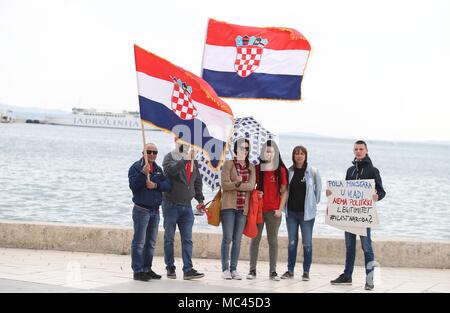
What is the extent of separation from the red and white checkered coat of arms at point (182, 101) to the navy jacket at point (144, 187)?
30.6 inches

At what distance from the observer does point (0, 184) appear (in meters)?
41.2

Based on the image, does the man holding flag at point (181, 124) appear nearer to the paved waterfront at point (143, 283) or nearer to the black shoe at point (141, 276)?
the black shoe at point (141, 276)

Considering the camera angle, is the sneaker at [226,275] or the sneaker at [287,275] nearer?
the sneaker at [226,275]

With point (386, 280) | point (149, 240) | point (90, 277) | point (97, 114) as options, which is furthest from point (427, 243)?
point (97, 114)

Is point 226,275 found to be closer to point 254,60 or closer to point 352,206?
point 352,206

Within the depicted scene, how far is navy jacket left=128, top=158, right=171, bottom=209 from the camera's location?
868 cm

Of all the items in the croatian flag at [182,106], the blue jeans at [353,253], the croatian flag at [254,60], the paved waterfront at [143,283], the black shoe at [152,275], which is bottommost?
the paved waterfront at [143,283]

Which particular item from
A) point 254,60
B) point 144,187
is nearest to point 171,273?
point 144,187

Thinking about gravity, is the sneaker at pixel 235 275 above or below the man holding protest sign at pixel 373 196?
below

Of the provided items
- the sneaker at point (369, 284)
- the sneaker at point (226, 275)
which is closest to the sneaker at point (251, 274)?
the sneaker at point (226, 275)

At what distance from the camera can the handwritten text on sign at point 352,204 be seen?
8.97 metres
